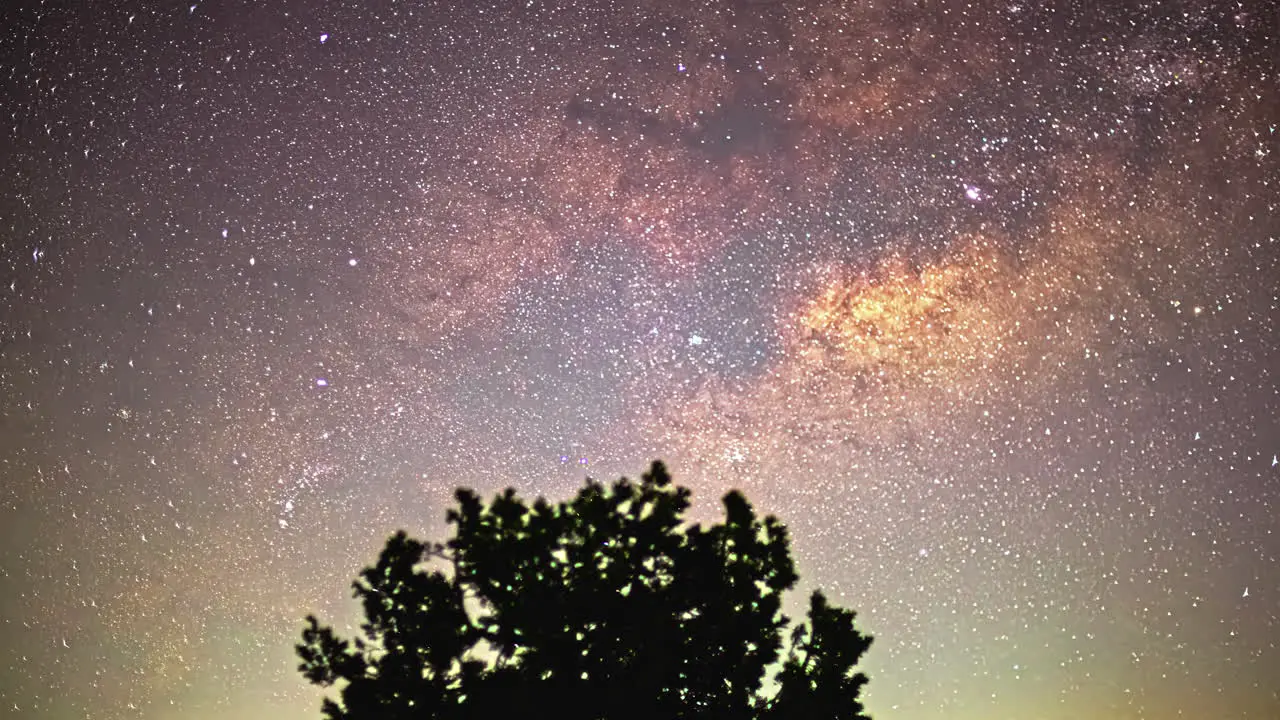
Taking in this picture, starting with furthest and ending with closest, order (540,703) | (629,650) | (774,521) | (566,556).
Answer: (774,521) → (566,556) → (629,650) → (540,703)

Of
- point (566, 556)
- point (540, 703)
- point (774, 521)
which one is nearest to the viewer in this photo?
point (540, 703)

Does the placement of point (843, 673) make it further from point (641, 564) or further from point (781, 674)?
point (641, 564)

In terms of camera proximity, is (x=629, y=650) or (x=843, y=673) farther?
(x=843, y=673)

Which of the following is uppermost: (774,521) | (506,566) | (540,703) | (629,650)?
(774,521)

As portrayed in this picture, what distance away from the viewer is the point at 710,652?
8562mm

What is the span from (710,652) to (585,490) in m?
2.25

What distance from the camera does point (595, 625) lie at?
829cm

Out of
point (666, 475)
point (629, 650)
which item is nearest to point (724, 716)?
point (629, 650)

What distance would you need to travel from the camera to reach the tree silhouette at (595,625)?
7895 millimetres

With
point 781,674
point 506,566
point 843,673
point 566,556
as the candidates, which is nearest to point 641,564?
point 566,556

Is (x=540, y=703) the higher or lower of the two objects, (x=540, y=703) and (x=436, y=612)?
the lower

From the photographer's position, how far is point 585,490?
9.00 metres

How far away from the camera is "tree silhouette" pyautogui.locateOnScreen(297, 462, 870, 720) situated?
A: 25.9 ft

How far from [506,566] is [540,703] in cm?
146
